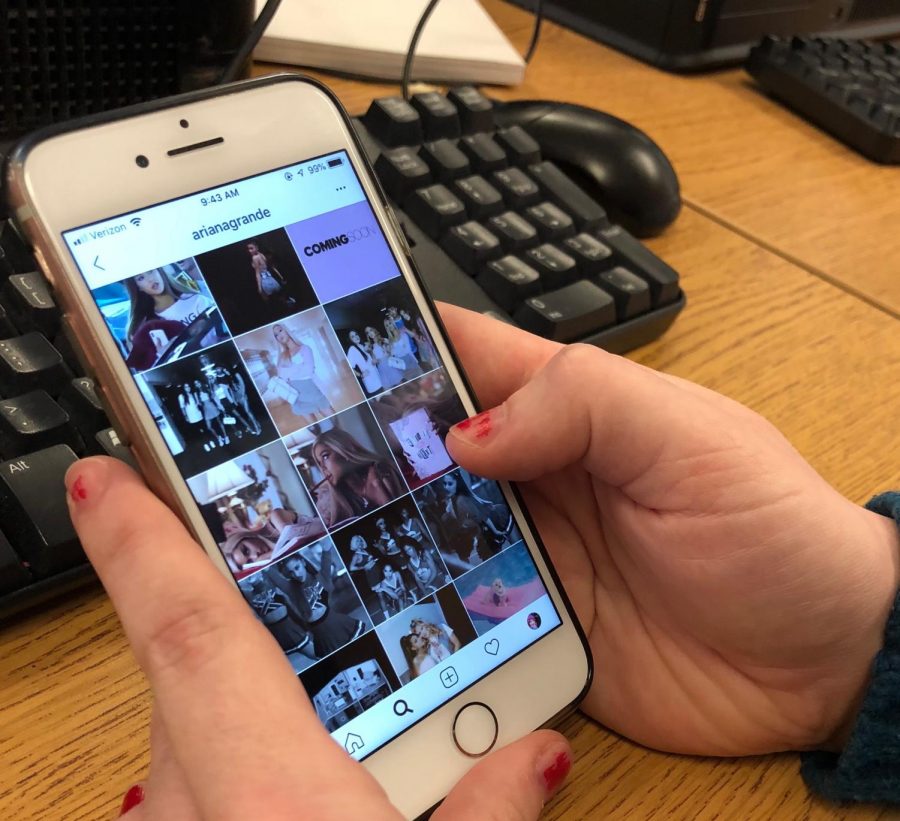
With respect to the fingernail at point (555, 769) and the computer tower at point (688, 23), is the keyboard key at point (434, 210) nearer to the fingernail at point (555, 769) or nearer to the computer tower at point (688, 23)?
the fingernail at point (555, 769)

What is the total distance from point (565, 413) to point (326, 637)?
129 millimetres

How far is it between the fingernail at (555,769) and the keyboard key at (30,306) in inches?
10.4

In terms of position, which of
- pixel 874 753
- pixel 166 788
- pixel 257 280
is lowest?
pixel 874 753

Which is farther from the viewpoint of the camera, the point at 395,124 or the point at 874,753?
the point at 395,124

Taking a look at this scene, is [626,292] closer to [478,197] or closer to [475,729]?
[478,197]

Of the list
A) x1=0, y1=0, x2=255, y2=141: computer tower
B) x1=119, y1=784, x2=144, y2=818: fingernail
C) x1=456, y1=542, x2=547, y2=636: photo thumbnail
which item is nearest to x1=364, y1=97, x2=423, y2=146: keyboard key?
x1=0, y1=0, x2=255, y2=141: computer tower

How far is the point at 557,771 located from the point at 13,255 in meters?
0.31

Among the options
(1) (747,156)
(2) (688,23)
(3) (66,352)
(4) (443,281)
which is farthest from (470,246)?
(2) (688,23)

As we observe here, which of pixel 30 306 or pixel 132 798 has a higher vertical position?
pixel 30 306

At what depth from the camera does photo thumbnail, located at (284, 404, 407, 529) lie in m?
0.33

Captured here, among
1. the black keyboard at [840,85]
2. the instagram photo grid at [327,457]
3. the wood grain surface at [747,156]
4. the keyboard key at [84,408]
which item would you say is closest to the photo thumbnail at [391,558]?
the instagram photo grid at [327,457]

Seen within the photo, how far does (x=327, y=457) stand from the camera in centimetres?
34

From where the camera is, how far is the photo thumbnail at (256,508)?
307mm

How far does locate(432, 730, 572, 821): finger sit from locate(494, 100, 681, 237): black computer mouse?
41 cm
